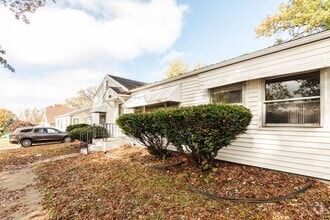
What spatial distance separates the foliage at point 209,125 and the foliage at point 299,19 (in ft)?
48.8

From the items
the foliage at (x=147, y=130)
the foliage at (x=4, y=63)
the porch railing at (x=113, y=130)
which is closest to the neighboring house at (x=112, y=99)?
the porch railing at (x=113, y=130)

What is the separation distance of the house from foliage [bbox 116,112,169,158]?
234 cm

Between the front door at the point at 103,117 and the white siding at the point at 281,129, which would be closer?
the white siding at the point at 281,129

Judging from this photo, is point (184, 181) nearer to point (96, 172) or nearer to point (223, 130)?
point (223, 130)

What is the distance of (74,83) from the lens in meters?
46.3

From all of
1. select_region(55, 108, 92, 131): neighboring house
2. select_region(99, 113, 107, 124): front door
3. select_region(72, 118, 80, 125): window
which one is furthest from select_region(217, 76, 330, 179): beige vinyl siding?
select_region(72, 118, 80, 125): window

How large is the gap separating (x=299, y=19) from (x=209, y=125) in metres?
16.4

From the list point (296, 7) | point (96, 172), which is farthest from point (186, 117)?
point (296, 7)

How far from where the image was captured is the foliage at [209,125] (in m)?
4.58

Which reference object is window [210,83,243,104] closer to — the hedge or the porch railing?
the hedge

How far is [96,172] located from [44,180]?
1719 mm

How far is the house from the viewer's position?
427cm

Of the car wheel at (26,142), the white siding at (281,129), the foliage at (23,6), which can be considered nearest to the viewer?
the white siding at (281,129)

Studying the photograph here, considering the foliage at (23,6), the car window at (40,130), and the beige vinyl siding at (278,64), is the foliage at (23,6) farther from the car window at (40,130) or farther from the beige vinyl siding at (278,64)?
the car window at (40,130)
